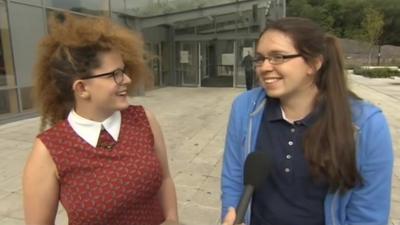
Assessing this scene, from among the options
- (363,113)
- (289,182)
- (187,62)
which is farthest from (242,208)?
(187,62)

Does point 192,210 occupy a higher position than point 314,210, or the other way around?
point 314,210

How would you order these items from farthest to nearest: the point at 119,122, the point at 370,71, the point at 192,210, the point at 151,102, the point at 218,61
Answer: the point at 370,71
the point at 218,61
the point at 151,102
the point at 192,210
the point at 119,122

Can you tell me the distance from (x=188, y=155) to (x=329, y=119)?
4.70 meters

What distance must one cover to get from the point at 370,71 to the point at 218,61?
13.4m

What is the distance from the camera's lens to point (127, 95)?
179 cm

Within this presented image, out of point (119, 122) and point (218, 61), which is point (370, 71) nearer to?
point (218, 61)

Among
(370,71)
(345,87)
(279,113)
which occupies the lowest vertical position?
(370,71)

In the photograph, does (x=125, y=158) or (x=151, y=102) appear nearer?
(x=125, y=158)

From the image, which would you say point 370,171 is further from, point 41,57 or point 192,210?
point 192,210

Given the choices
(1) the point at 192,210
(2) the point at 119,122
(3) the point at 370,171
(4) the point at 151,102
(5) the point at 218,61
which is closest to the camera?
(3) the point at 370,171

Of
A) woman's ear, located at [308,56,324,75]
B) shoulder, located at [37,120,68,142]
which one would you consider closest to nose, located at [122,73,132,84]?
shoulder, located at [37,120,68,142]

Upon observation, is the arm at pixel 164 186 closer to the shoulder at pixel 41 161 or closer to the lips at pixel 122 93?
the lips at pixel 122 93

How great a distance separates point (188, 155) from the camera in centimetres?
630

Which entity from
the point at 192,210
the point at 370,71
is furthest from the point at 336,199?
the point at 370,71
